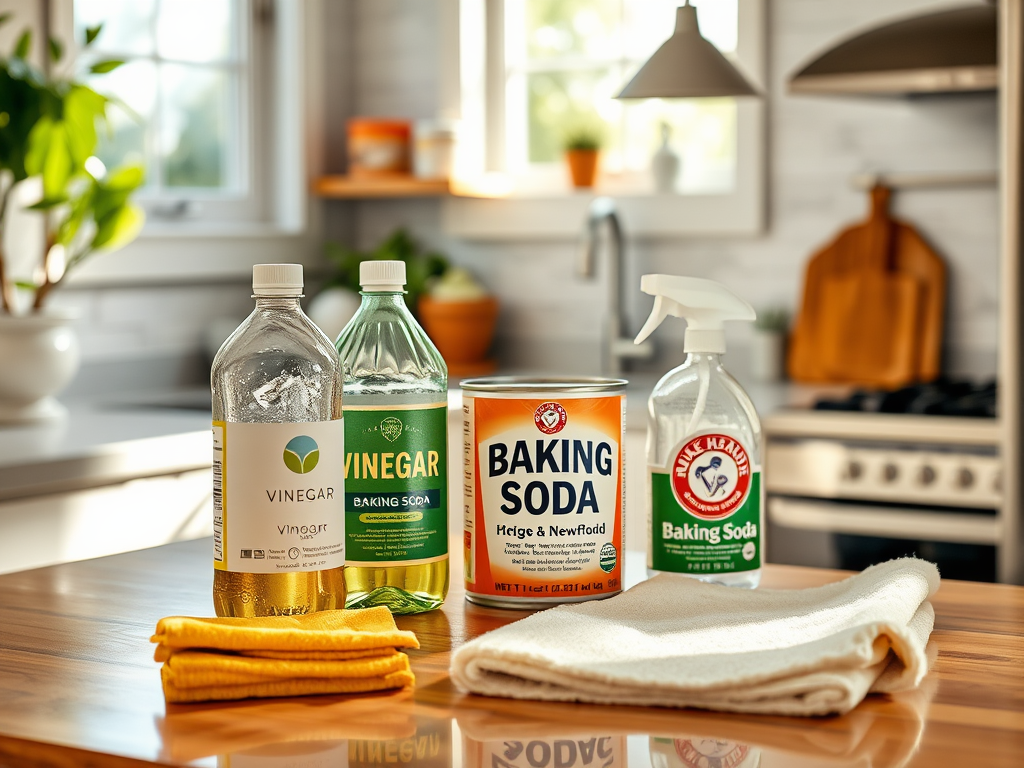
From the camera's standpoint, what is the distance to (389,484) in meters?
0.96

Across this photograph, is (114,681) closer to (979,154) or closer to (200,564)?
(200,564)

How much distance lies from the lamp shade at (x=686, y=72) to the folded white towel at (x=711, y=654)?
0.64 metres

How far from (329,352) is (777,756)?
16.9 inches

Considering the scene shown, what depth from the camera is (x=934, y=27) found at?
2.54 m

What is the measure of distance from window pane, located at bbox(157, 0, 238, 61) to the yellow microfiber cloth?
251 centimetres

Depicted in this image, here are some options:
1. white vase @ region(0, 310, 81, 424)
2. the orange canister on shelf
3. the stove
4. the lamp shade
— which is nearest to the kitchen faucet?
the orange canister on shelf

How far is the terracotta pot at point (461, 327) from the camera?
3244 millimetres

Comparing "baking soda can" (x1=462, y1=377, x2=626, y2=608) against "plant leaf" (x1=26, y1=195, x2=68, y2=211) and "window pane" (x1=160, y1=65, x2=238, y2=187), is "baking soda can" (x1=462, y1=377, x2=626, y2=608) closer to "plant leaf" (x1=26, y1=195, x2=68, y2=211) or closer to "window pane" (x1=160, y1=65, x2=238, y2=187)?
"plant leaf" (x1=26, y1=195, x2=68, y2=211)

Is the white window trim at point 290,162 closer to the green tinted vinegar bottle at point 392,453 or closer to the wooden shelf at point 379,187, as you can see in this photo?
the wooden shelf at point 379,187

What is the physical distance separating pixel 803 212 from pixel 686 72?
1.71 metres

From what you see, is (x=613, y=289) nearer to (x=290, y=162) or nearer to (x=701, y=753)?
(x=290, y=162)

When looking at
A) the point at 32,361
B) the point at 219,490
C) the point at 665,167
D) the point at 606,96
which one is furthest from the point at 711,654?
the point at 606,96

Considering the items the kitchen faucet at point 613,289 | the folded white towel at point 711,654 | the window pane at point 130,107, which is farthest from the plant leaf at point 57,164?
the folded white towel at point 711,654

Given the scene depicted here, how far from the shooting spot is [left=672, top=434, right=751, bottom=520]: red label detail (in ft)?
3.20
